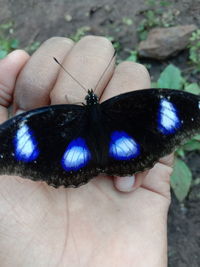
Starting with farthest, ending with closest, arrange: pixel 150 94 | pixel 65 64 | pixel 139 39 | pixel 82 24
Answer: pixel 82 24, pixel 139 39, pixel 65 64, pixel 150 94

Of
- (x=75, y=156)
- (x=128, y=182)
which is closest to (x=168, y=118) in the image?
(x=128, y=182)

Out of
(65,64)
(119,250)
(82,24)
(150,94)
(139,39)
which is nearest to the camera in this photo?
(150,94)

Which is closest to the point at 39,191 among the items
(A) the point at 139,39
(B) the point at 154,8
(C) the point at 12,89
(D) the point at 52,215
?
(D) the point at 52,215

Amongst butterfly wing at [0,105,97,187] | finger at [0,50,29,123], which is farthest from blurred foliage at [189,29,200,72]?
butterfly wing at [0,105,97,187]

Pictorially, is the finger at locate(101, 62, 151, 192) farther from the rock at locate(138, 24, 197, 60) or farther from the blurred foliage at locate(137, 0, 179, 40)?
the blurred foliage at locate(137, 0, 179, 40)

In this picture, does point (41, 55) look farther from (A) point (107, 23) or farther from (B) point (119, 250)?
(A) point (107, 23)

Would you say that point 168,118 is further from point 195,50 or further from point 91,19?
point 91,19

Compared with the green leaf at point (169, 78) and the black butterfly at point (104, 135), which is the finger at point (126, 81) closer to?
the black butterfly at point (104, 135)

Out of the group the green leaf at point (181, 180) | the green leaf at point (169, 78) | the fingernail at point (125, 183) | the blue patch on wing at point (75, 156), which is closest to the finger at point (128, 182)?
the fingernail at point (125, 183)
